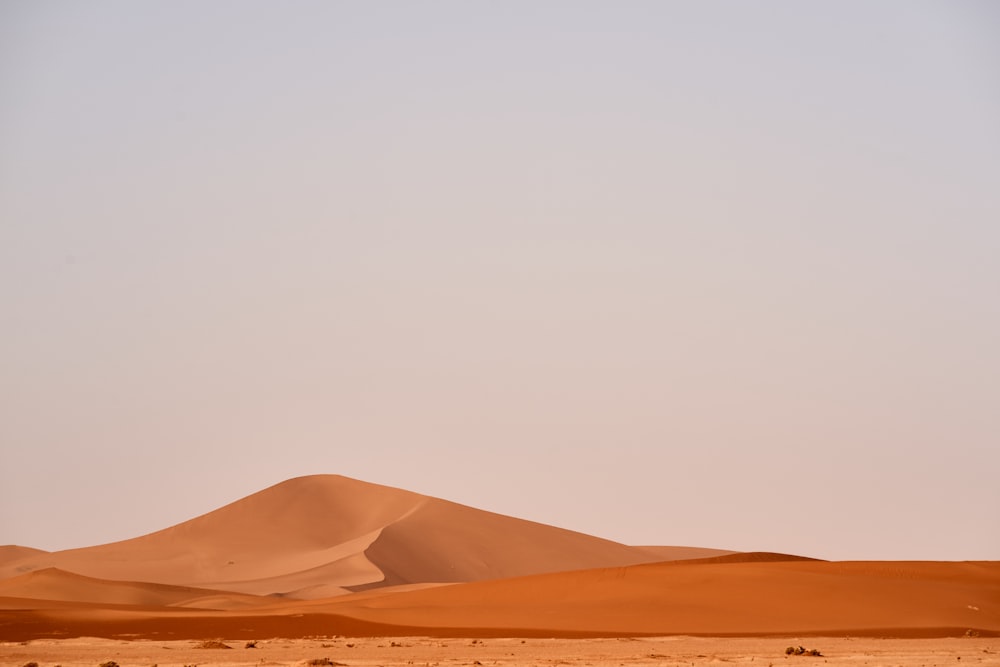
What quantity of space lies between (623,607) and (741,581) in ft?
13.1

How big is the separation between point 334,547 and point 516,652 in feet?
172

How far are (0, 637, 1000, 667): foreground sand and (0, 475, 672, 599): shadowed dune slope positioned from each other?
37.3 m

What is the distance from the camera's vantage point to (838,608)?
32188mm

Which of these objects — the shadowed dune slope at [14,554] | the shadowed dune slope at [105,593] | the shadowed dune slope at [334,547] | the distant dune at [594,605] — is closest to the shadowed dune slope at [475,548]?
the shadowed dune slope at [334,547]

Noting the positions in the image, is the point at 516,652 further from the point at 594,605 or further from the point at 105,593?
the point at 105,593

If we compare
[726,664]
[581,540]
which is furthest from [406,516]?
[726,664]


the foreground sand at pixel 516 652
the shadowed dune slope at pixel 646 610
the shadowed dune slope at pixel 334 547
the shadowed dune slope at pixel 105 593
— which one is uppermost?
the shadowed dune slope at pixel 334 547

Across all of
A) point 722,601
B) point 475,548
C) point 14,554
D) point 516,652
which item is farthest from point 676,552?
point 516,652

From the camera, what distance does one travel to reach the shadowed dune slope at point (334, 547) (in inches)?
2753

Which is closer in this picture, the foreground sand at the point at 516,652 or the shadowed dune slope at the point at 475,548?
the foreground sand at the point at 516,652

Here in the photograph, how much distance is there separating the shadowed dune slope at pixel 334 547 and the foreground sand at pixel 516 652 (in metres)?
37.3

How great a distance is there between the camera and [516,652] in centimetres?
2484

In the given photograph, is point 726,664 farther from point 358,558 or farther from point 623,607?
point 358,558

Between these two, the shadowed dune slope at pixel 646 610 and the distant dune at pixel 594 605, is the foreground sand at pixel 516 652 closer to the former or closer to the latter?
the shadowed dune slope at pixel 646 610
